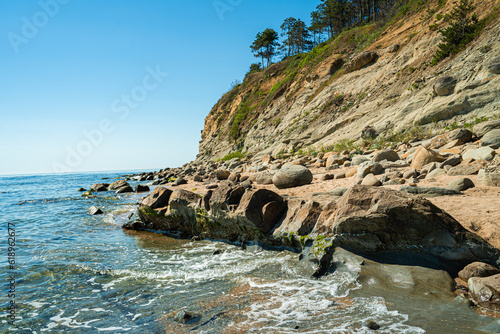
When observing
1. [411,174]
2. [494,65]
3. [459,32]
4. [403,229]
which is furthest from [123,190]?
[459,32]

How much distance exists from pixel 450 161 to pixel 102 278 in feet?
26.3

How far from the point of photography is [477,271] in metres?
3.17

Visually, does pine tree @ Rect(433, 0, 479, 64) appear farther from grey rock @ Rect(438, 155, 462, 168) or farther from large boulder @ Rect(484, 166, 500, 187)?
large boulder @ Rect(484, 166, 500, 187)

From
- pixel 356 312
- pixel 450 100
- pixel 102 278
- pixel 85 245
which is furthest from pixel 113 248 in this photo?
pixel 450 100

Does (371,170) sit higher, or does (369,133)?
(369,133)

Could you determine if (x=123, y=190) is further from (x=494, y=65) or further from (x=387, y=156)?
(x=494, y=65)

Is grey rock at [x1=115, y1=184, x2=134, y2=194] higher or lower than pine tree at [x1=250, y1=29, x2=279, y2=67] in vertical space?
lower

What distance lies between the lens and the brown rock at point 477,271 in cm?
314

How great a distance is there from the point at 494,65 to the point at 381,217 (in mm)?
11553

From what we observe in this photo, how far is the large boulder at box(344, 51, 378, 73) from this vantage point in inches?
820

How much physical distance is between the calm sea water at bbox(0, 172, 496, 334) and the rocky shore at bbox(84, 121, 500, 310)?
0.36 m

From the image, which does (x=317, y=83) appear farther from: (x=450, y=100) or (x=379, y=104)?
(x=450, y=100)

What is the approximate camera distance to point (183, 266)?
189 inches

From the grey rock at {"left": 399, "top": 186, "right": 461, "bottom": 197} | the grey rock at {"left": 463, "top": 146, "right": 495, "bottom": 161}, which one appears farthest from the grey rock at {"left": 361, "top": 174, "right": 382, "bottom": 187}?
the grey rock at {"left": 463, "top": 146, "right": 495, "bottom": 161}
